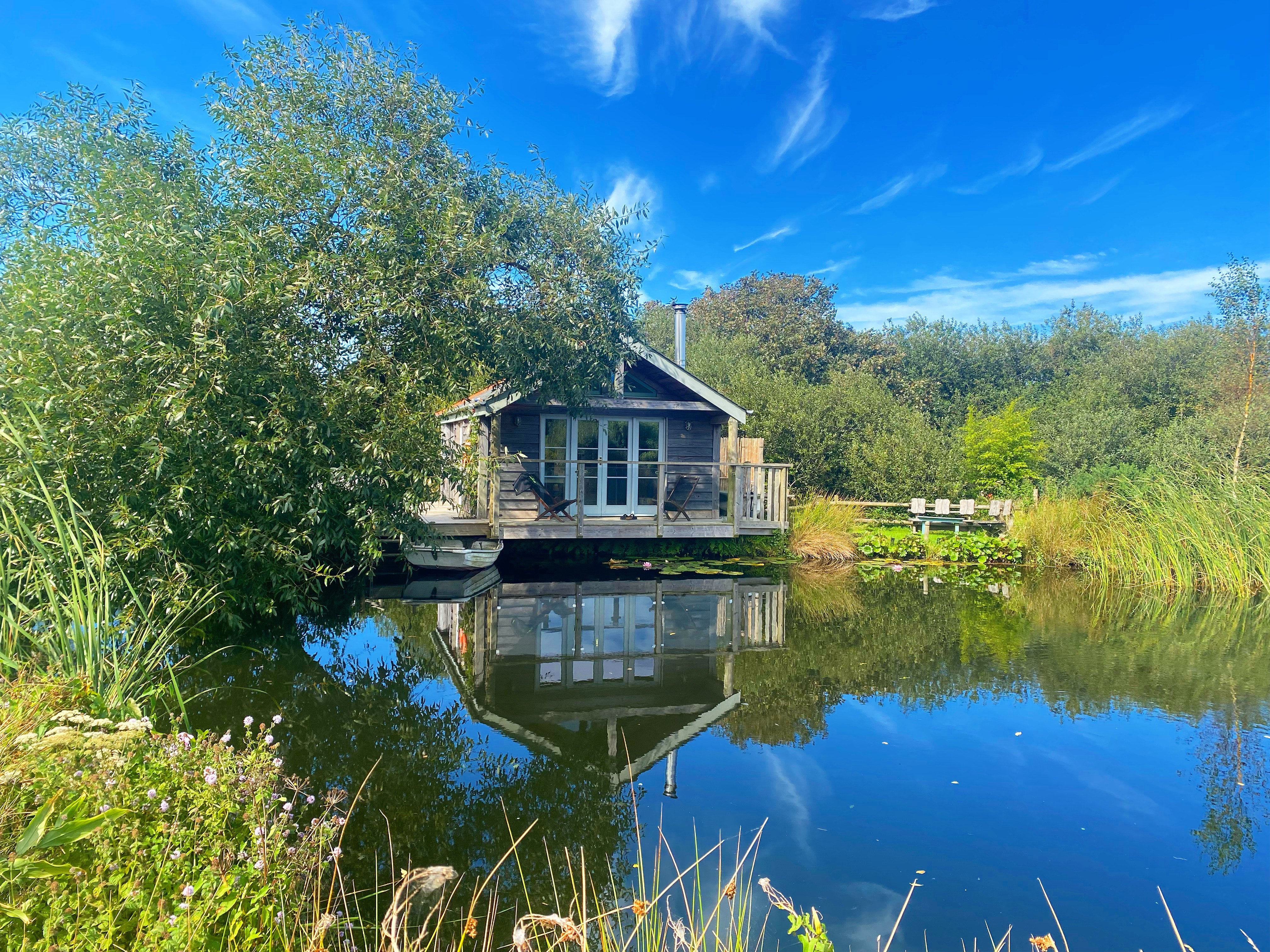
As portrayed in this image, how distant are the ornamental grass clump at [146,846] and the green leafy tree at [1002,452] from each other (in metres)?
22.0

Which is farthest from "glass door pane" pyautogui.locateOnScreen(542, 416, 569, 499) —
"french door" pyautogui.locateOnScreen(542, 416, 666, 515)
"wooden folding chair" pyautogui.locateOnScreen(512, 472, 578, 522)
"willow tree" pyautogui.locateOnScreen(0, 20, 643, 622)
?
"willow tree" pyautogui.locateOnScreen(0, 20, 643, 622)

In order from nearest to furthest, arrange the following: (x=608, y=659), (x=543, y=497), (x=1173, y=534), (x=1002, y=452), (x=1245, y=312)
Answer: (x=608, y=659) → (x=1173, y=534) → (x=543, y=497) → (x=1245, y=312) → (x=1002, y=452)

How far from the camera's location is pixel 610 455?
15.9 metres

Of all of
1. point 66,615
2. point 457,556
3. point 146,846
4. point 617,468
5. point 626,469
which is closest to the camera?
point 146,846

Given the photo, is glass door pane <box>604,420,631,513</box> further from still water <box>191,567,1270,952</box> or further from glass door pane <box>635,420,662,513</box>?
still water <box>191,567,1270,952</box>

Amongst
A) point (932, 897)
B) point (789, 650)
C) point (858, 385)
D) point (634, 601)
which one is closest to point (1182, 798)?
point (932, 897)

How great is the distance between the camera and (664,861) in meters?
4.01

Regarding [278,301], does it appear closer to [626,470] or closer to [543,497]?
[543,497]

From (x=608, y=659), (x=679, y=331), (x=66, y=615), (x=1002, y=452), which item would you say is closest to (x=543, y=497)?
(x=679, y=331)

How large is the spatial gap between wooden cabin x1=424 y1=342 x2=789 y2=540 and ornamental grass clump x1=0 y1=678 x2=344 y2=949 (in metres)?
10.1

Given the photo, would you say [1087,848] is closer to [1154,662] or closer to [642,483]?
[1154,662]

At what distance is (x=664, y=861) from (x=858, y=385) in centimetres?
2357

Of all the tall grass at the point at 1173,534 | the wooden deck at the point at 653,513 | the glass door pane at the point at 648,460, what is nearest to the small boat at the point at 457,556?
the wooden deck at the point at 653,513

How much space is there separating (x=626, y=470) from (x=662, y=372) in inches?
89.9
